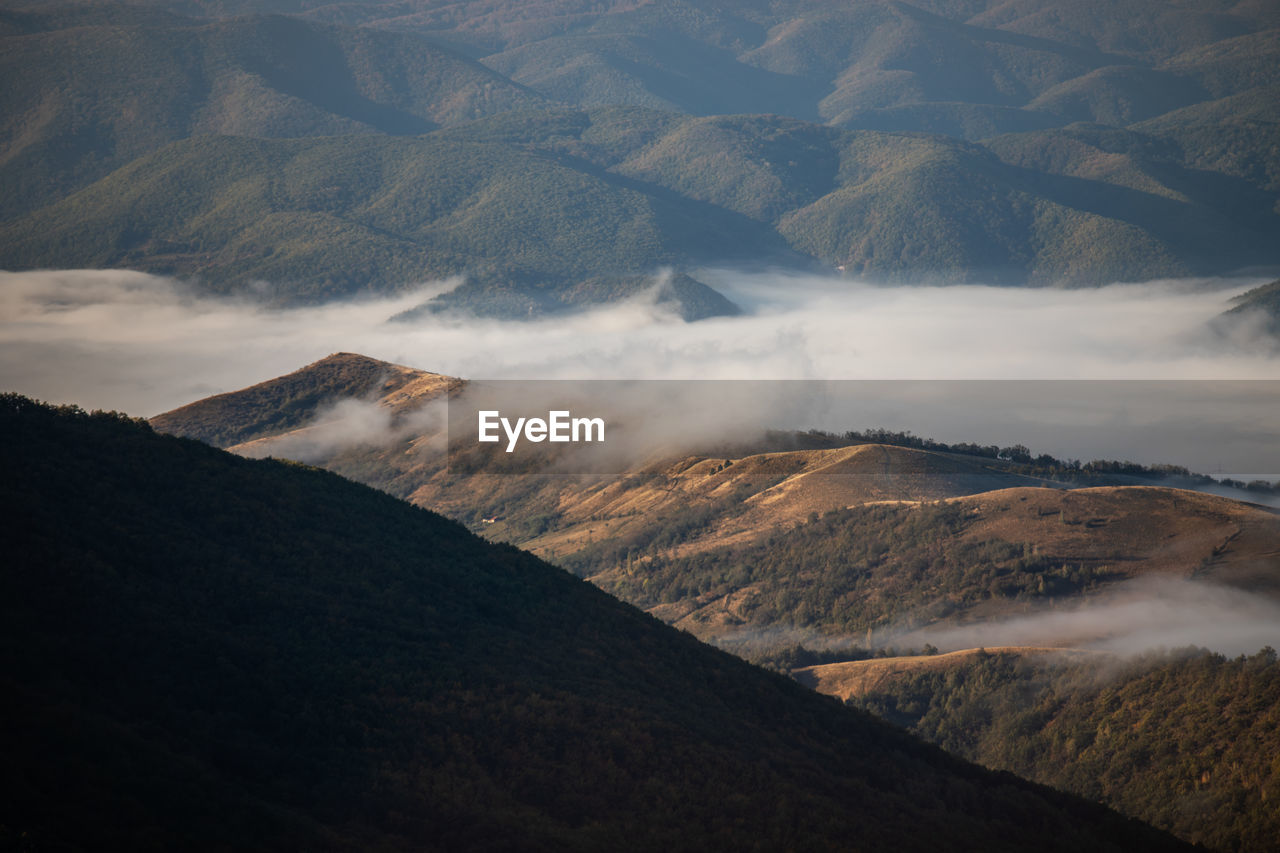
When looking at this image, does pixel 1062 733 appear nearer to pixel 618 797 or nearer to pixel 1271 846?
pixel 1271 846

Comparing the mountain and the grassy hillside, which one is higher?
the mountain

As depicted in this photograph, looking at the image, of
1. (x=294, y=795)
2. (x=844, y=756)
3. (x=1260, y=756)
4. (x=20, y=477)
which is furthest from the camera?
(x=1260, y=756)

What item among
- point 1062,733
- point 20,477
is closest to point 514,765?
point 20,477

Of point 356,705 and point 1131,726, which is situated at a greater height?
point 356,705

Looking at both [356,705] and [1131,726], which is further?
[1131,726]
